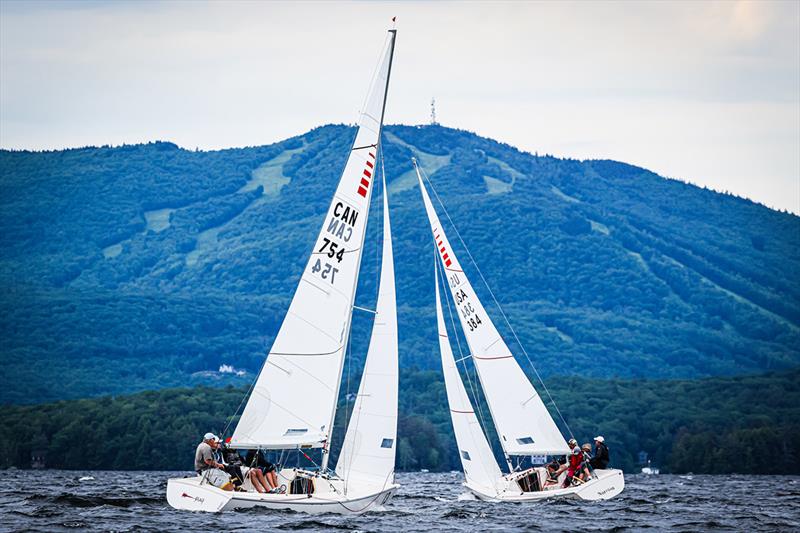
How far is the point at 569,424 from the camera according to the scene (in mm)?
144750

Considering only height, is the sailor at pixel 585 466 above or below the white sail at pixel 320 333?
below

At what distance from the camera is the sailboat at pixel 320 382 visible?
36.8 m

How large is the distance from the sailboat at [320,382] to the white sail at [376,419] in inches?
2.0

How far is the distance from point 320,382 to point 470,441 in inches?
440

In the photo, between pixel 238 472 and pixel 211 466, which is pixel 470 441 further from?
pixel 211 466

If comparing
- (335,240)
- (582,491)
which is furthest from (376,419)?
(582,491)

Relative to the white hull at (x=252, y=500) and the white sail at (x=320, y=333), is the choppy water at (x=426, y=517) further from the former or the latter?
the white sail at (x=320, y=333)

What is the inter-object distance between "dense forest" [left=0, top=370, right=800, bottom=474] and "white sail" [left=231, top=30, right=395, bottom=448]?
229 feet

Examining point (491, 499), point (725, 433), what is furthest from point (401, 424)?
point (491, 499)

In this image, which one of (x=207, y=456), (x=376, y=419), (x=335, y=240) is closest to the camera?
(x=207, y=456)

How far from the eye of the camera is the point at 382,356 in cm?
4053

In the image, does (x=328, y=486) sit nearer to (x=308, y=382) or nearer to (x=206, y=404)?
(x=308, y=382)

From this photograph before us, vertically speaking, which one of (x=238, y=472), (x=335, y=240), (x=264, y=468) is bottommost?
(x=238, y=472)

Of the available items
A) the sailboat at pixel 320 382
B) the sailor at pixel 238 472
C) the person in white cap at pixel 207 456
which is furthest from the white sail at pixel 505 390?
the person in white cap at pixel 207 456
